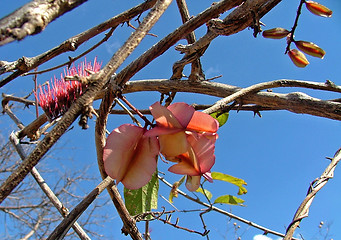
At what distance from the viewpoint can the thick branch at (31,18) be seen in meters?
0.22

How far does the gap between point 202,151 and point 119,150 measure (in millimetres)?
123

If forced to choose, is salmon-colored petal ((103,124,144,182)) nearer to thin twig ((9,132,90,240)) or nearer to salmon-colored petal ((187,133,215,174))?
salmon-colored petal ((187,133,215,174))

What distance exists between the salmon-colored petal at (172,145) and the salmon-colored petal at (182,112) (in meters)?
0.02

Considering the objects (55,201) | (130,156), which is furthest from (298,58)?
(55,201)

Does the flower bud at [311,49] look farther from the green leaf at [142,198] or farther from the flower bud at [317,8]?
the green leaf at [142,198]

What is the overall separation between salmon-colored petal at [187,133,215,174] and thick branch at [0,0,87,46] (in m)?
0.28

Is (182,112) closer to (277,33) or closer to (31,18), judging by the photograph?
(31,18)

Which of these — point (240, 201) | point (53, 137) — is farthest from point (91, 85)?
point (240, 201)

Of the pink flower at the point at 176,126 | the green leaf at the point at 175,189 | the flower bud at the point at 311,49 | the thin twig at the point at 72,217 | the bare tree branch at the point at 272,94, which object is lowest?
the thin twig at the point at 72,217

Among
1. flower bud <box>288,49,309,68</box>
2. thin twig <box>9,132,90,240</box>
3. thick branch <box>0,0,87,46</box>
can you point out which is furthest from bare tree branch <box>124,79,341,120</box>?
thick branch <box>0,0,87,46</box>

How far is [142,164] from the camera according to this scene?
1.50 ft

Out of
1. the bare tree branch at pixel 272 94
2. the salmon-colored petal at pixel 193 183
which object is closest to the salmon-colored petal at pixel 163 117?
the salmon-colored petal at pixel 193 183

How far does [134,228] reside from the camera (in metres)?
0.57

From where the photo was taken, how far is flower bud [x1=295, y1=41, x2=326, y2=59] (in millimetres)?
794
